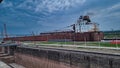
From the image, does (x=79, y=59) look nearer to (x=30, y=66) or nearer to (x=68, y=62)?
(x=68, y=62)

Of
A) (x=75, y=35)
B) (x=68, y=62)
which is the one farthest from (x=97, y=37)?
(x=68, y=62)

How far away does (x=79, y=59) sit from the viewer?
13.1 m

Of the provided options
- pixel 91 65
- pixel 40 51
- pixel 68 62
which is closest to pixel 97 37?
pixel 40 51

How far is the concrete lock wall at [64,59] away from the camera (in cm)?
1062

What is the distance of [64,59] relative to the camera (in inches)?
606

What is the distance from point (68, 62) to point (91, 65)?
10.6ft

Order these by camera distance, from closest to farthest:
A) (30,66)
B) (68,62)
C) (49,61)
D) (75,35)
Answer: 1. (68,62)
2. (49,61)
3. (30,66)
4. (75,35)

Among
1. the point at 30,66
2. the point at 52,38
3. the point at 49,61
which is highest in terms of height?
the point at 52,38

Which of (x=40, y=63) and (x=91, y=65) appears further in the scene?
(x=40, y=63)

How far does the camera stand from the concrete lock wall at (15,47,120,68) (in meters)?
10.6

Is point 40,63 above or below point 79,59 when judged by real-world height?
below

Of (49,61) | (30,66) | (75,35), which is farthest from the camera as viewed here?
(75,35)

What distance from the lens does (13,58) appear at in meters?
33.2

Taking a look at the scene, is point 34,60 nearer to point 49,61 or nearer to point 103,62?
point 49,61
